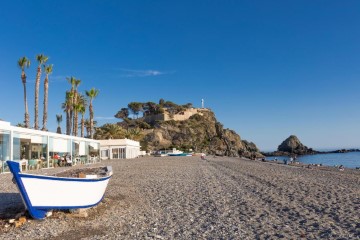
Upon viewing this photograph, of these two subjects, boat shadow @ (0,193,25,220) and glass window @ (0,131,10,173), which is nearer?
boat shadow @ (0,193,25,220)

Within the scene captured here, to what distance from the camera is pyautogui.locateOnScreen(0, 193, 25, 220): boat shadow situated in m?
9.12

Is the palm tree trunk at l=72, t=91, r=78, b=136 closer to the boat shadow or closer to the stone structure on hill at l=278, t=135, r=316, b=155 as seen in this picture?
the boat shadow

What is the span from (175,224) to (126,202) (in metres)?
3.90

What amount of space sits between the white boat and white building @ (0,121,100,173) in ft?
47.3

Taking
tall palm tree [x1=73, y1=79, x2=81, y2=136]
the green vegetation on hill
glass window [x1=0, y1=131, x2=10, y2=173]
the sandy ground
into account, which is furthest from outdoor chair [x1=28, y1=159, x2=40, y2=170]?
the green vegetation on hill

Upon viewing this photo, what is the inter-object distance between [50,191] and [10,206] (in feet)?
9.91

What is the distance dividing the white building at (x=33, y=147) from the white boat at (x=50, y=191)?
14.4m

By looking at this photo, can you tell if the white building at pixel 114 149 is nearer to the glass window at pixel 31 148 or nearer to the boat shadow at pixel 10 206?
the glass window at pixel 31 148

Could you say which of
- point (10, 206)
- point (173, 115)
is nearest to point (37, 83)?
point (10, 206)

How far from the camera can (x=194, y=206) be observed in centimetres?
1102

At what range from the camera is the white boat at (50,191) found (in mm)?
8094

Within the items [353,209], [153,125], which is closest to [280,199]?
[353,209]

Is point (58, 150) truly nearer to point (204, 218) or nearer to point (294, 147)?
point (204, 218)

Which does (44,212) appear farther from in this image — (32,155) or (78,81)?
(78,81)
